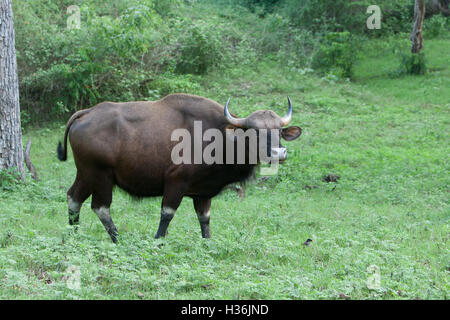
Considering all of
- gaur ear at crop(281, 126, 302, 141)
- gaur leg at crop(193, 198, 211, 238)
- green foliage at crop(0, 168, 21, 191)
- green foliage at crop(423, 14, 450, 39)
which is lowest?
green foliage at crop(0, 168, 21, 191)

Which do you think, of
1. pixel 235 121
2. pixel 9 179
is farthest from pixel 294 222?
pixel 9 179

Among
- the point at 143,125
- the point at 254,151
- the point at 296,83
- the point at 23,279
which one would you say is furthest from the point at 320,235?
the point at 296,83

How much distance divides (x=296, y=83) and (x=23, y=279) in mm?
12394

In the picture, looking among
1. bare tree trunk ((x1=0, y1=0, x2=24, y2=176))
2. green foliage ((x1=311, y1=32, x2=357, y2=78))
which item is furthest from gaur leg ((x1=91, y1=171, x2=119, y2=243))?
green foliage ((x1=311, y1=32, x2=357, y2=78))

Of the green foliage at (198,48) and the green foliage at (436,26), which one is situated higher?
the green foliage at (436,26)

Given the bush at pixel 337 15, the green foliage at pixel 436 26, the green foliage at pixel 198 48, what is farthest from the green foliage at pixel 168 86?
the green foliage at pixel 436 26

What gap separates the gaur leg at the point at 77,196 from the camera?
7.00 m

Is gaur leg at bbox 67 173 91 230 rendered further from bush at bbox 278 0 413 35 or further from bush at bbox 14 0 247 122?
bush at bbox 278 0 413 35

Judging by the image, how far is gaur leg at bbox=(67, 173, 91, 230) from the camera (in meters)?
7.00

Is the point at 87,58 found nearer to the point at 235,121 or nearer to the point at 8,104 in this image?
the point at 8,104

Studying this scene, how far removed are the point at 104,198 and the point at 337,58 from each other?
1191 cm

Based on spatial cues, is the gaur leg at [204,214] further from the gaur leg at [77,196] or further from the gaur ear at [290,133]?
the gaur leg at [77,196]

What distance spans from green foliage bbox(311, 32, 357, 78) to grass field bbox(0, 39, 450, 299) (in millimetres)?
1145

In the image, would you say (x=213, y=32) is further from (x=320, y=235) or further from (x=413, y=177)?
(x=320, y=235)
